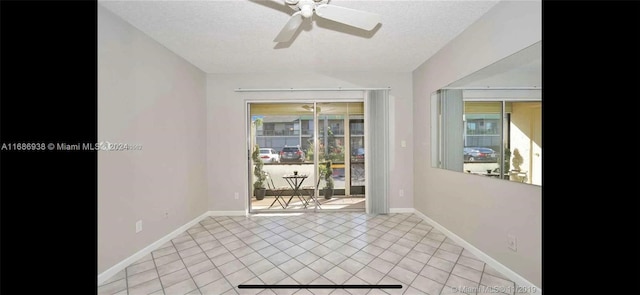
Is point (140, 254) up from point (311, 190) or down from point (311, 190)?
down

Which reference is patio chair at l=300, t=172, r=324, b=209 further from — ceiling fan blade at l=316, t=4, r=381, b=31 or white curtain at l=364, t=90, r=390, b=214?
ceiling fan blade at l=316, t=4, r=381, b=31

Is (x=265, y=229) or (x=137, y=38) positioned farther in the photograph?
(x=265, y=229)

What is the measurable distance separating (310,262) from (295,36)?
2.32m

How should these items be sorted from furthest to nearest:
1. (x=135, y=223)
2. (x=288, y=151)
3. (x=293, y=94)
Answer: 1. (x=288, y=151)
2. (x=293, y=94)
3. (x=135, y=223)

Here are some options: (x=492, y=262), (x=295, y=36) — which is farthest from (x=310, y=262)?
(x=295, y=36)

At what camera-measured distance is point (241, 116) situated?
3652 millimetres

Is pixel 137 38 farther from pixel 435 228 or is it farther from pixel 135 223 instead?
pixel 435 228

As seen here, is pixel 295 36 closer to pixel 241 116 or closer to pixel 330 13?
pixel 330 13

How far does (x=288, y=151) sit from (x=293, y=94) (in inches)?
38.0

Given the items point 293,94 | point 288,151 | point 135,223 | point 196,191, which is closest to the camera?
point 135,223

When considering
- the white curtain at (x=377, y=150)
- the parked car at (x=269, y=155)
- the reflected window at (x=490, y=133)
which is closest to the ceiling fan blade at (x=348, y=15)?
the reflected window at (x=490, y=133)

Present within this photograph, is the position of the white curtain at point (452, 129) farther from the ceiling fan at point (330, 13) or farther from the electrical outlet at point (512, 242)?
the ceiling fan at point (330, 13)

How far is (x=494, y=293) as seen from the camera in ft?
5.64
